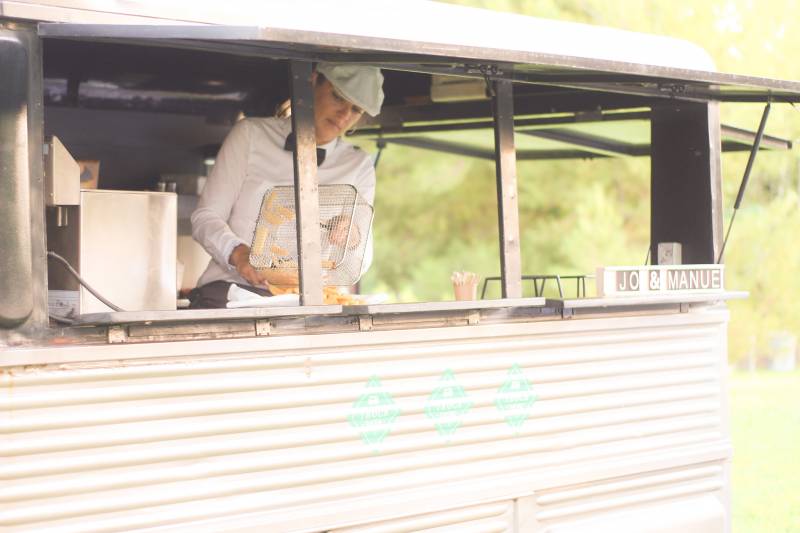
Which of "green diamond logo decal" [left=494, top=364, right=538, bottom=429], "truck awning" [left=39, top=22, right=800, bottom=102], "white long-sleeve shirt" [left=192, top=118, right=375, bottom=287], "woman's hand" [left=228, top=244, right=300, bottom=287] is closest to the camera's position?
"truck awning" [left=39, top=22, right=800, bottom=102]

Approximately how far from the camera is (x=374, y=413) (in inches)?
159

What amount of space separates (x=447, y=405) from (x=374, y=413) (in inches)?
14.2

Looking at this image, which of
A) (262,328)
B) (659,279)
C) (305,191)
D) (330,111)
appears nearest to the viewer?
(262,328)

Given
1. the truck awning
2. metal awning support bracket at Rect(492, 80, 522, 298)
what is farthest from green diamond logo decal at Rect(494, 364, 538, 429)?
the truck awning

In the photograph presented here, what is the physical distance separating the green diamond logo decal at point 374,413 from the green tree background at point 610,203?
994 cm

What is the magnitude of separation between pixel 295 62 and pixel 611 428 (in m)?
2.24

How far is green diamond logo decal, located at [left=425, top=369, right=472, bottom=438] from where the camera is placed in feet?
13.8

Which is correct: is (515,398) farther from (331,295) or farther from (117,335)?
(117,335)

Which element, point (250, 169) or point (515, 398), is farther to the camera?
point (250, 169)

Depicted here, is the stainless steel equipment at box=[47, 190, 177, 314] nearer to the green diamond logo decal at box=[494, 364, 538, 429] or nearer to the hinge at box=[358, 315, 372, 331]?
the hinge at box=[358, 315, 372, 331]

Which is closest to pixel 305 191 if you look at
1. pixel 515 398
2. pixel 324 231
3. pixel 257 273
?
pixel 324 231

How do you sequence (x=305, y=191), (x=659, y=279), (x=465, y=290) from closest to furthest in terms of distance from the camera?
(x=305, y=191), (x=465, y=290), (x=659, y=279)

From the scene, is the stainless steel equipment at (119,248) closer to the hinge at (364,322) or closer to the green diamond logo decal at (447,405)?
the hinge at (364,322)

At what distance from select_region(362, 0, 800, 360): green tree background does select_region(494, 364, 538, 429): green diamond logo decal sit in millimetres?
9534
